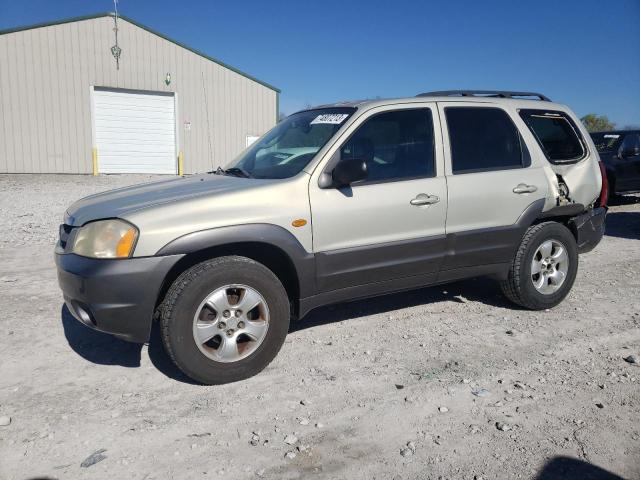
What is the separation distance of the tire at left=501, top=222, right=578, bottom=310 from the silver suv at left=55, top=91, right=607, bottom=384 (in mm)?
14

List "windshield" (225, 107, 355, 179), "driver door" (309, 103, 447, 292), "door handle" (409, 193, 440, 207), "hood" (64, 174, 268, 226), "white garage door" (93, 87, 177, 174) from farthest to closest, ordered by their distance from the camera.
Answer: "white garage door" (93, 87, 177, 174) < "door handle" (409, 193, 440, 207) < "windshield" (225, 107, 355, 179) < "driver door" (309, 103, 447, 292) < "hood" (64, 174, 268, 226)

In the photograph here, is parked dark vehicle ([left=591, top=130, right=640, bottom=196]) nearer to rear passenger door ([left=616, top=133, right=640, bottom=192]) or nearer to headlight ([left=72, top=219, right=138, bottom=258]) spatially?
rear passenger door ([left=616, top=133, right=640, bottom=192])

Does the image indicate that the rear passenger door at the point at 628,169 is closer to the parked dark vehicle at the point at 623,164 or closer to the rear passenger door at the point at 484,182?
the parked dark vehicle at the point at 623,164

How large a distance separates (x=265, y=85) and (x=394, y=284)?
64.6ft

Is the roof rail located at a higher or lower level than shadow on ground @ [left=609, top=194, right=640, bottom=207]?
higher

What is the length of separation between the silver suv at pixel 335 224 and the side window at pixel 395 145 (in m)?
0.01

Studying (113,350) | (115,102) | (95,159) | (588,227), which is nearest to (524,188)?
(588,227)

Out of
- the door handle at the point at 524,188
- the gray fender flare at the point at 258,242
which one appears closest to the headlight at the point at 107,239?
the gray fender flare at the point at 258,242

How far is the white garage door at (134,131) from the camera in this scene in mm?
19438

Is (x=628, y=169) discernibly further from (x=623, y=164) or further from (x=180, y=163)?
(x=180, y=163)

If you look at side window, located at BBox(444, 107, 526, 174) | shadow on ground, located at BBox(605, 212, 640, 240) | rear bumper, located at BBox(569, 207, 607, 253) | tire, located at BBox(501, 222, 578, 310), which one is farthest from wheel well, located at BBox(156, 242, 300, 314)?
shadow on ground, located at BBox(605, 212, 640, 240)

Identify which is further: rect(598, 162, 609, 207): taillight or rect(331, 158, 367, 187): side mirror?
rect(598, 162, 609, 207): taillight

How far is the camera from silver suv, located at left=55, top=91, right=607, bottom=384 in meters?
3.27

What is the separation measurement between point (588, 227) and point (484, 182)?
1.44 m
